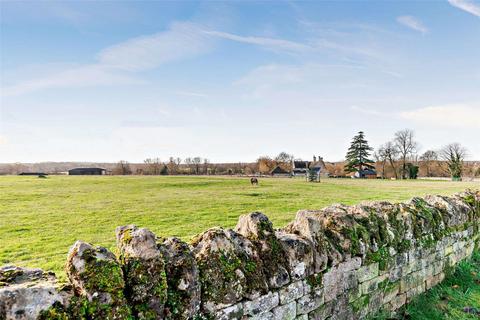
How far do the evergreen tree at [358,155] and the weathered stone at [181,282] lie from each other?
91.8 m

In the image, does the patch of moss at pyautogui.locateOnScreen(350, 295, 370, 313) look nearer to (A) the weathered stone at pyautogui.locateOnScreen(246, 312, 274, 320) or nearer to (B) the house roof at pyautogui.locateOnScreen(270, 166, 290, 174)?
(A) the weathered stone at pyautogui.locateOnScreen(246, 312, 274, 320)

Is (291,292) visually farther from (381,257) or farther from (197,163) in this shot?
(197,163)

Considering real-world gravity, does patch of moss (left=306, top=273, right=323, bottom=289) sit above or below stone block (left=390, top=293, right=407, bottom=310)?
above

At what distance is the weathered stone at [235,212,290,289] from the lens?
3.02 m

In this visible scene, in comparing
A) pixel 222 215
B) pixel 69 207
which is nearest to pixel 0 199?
pixel 69 207

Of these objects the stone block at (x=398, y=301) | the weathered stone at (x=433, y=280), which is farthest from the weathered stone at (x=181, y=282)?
the weathered stone at (x=433, y=280)

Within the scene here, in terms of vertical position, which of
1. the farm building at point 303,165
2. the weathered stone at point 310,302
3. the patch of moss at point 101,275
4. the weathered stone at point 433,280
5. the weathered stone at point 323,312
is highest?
the farm building at point 303,165

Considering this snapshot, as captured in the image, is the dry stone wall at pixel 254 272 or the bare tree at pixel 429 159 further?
the bare tree at pixel 429 159

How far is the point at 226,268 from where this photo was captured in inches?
106

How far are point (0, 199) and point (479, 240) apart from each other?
997 inches

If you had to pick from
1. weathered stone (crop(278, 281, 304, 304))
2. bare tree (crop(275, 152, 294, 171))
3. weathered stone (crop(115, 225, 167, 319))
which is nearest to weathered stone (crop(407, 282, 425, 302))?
weathered stone (crop(278, 281, 304, 304))

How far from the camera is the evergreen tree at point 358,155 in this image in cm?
8888

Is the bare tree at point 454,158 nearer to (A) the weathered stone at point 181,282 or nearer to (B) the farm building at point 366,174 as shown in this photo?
(B) the farm building at point 366,174

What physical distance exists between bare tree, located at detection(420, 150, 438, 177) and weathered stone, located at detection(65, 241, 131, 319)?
105 meters
